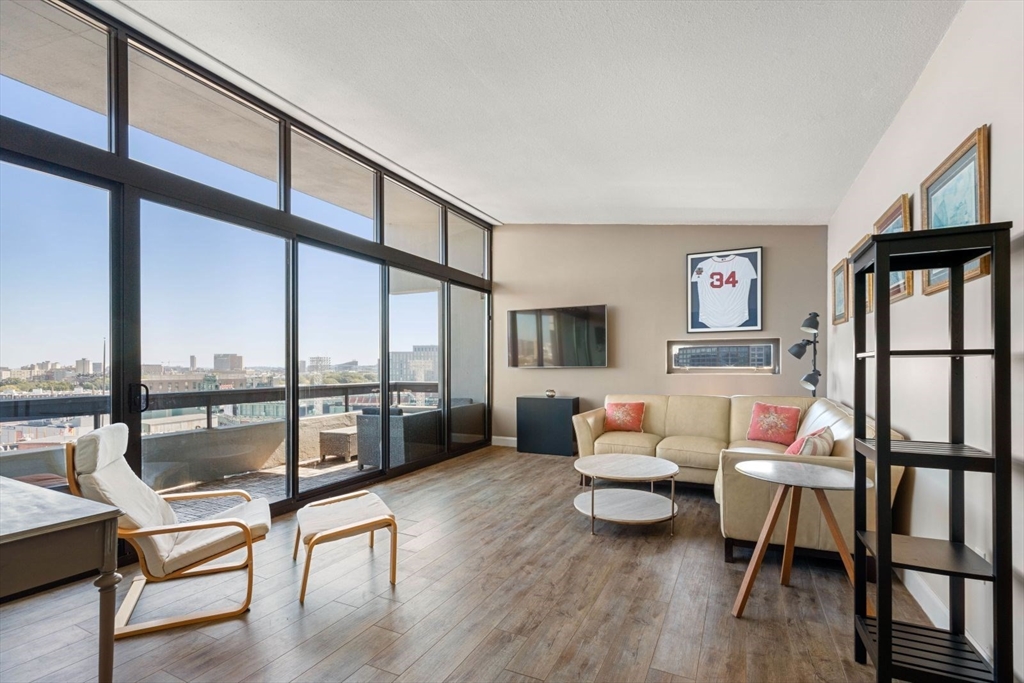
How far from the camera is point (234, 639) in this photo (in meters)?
2.08

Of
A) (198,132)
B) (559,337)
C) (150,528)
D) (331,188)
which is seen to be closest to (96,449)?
(150,528)

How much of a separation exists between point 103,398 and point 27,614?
1.06 m

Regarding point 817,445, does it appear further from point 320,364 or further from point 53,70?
point 53,70

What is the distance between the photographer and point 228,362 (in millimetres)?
3377

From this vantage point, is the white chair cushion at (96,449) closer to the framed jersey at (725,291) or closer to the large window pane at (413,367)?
the large window pane at (413,367)

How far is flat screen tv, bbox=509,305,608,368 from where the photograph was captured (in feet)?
20.5

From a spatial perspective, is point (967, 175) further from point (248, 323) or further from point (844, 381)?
point (248, 323)

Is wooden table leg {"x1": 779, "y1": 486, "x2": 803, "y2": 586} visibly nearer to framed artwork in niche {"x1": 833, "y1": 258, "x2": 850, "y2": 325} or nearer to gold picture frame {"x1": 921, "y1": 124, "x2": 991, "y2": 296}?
gold picture frame {"x1": 921, "y1": 124, "x2": 991, "y2": 296}

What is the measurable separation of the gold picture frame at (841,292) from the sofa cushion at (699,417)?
1.32 m

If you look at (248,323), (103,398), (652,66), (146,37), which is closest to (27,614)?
(103,398)

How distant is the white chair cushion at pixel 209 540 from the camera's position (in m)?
2.14

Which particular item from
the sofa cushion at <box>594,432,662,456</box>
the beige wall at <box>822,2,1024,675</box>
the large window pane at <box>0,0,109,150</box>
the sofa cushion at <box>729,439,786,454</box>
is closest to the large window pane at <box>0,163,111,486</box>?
the large window pane at <box>0,0,109,150</box>

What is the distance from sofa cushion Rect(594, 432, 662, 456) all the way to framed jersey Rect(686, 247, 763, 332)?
1701mm

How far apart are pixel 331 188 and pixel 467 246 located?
92.8 inches
